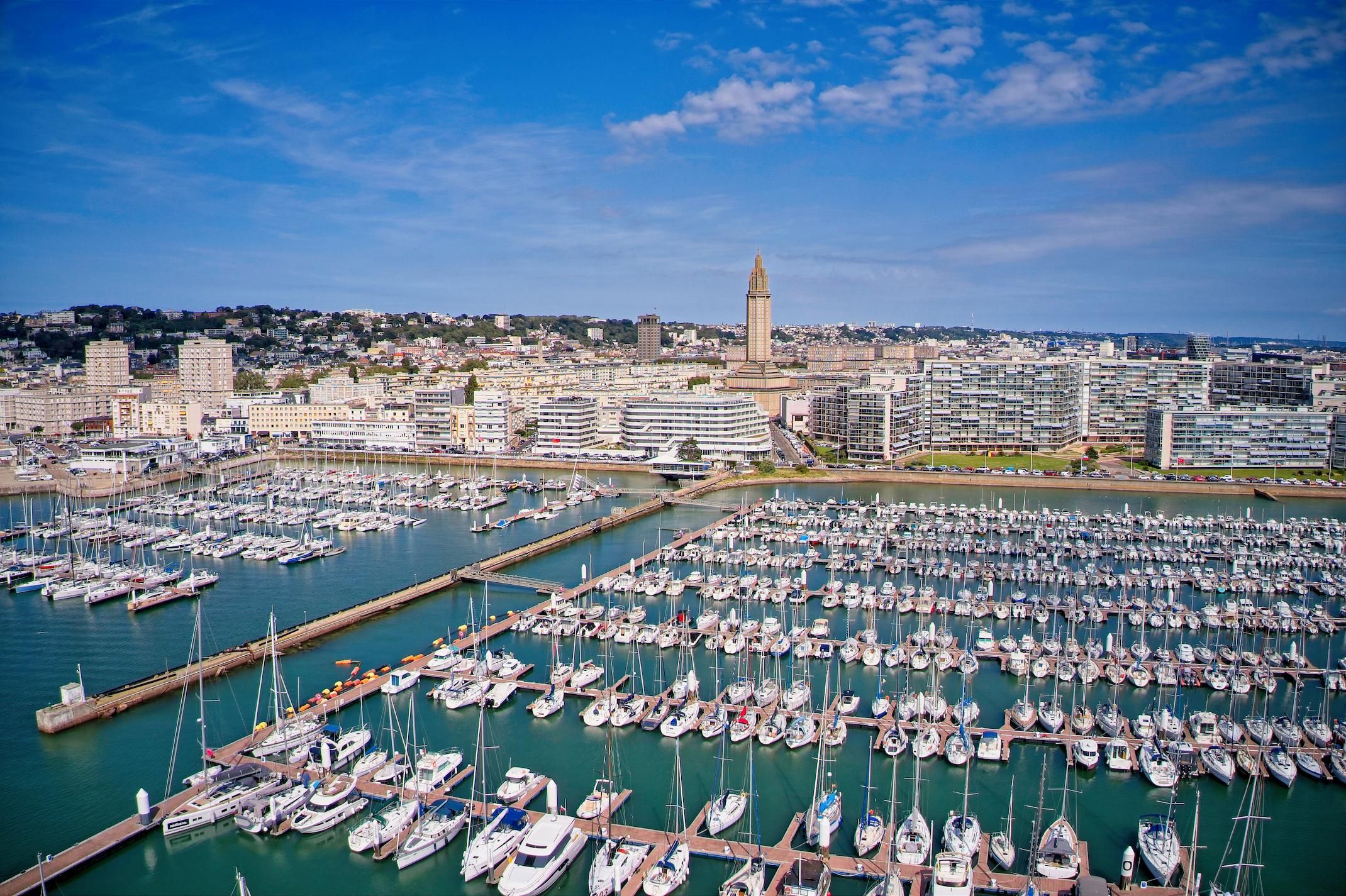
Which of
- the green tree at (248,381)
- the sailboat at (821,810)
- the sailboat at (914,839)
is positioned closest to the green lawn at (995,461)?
the sailboat at (821,810)

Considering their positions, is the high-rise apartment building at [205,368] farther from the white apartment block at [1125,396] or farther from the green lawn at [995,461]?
the white apartment block at [1125,396]

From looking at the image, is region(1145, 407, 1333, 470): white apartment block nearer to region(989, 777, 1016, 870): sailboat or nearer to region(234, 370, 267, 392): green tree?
region(989, 777, 1016, 870): sailboat

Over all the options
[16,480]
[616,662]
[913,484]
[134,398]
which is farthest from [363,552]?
[134,398]

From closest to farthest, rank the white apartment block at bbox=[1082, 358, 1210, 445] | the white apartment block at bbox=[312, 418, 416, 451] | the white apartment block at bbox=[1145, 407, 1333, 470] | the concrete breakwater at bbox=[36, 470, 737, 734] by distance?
the concrete breakwater at bbox=[36, 470, 737, 734] → the white apartment block at bbox=[1145, 407, 1333, 470] → the white apartment block at bbox=[312, 418, 416, 451] → the white apartment block at bbox=[1082, 358, 1210, 445]

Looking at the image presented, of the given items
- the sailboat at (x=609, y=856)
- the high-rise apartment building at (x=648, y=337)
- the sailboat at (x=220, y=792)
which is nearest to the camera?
the sailboat at (x=609, y=856)

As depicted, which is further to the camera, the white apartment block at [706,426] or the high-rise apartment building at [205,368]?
the high-rise apartment building at [205,368]

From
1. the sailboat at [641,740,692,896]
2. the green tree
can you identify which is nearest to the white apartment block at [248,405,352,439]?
the green tree

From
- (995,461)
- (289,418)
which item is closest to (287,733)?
(995,461)

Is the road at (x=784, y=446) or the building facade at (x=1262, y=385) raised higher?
the building facade at (x=1262, y=385)
